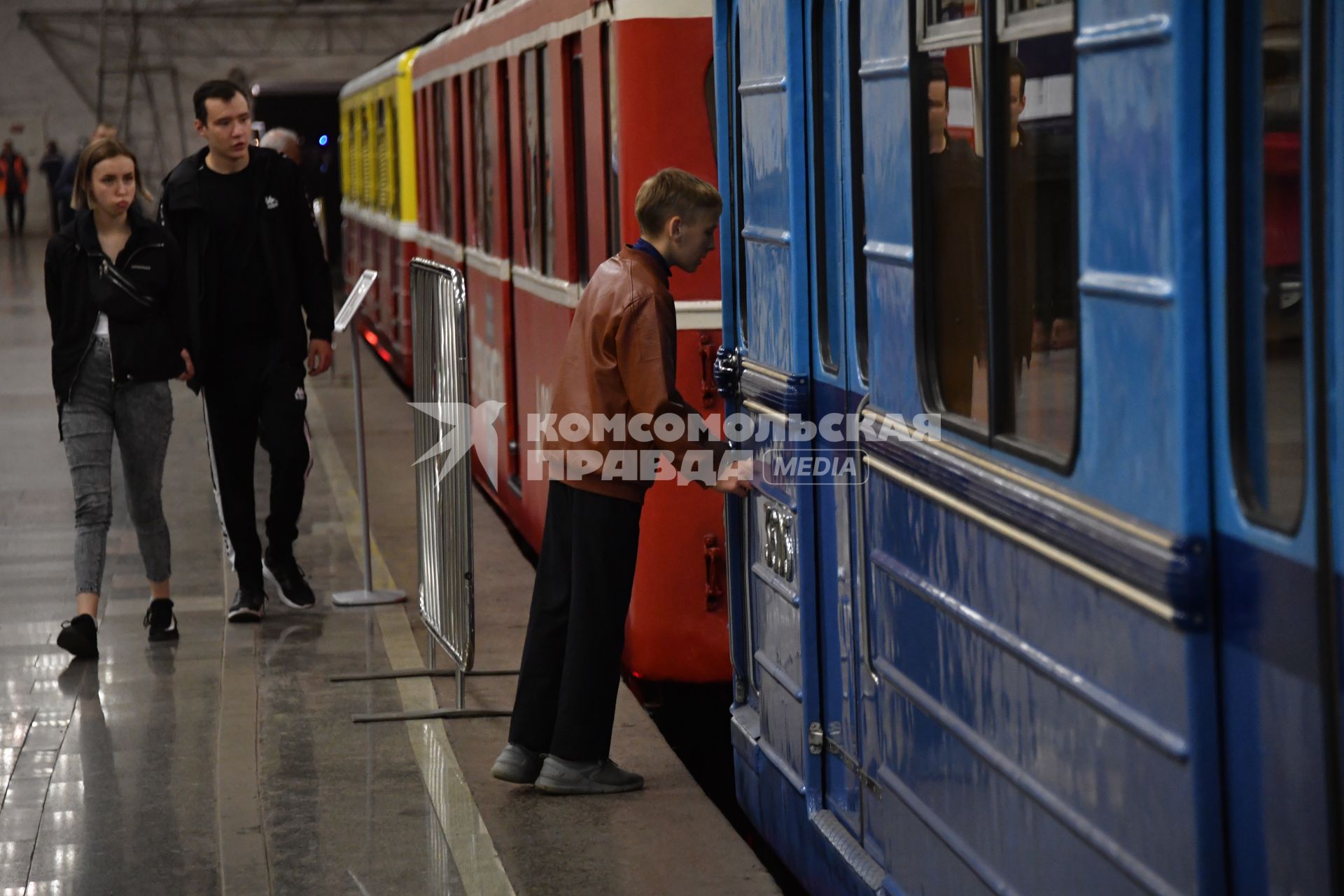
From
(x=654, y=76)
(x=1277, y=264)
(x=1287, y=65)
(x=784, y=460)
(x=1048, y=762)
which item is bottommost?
(x=1048, y=762)

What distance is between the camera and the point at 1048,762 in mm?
2861

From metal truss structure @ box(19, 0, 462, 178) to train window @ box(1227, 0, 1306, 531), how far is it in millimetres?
39503

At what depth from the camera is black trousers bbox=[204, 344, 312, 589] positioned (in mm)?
7355


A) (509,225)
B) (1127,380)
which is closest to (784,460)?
(1127,380)

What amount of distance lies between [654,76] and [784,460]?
6.55ft

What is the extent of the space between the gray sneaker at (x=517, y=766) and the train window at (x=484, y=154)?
462 cm

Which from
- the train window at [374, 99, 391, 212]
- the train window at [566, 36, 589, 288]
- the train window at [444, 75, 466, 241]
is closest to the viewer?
the train window at [566, 36, 589, 288]

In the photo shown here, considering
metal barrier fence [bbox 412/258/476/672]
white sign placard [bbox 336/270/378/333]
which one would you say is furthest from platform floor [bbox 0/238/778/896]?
white sign placard [bbox 336/270/378/333]

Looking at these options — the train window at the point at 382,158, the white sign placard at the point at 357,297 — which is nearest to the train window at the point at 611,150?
the white sign placard at the point at 357,297

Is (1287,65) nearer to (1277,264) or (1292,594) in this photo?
(1277,264)

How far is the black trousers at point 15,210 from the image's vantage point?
4094cm

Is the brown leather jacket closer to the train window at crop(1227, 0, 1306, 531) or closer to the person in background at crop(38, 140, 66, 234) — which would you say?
the train window at crop(1227, 0, 1306, 531)

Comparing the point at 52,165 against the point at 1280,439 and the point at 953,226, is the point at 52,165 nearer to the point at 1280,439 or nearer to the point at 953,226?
the point at 953,226

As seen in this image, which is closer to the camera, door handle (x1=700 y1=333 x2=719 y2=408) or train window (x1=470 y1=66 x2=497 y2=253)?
door handle (x1=700 y1=333 x2=719 y2=408)
